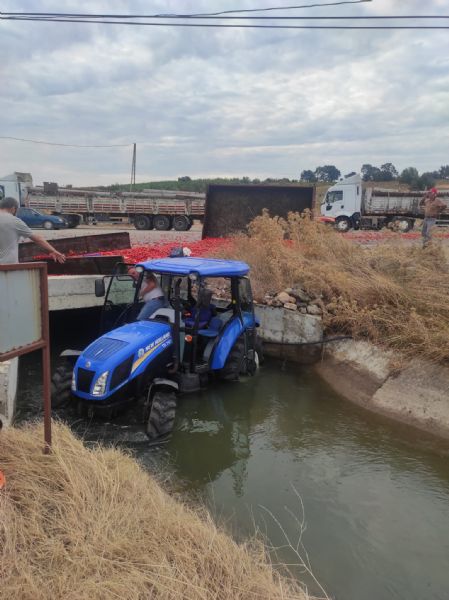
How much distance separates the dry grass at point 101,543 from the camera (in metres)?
2.52

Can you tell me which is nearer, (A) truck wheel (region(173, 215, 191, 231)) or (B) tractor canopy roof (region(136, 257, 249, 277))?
(B) tractor canopy roof (region(136, 257, 249, 277))

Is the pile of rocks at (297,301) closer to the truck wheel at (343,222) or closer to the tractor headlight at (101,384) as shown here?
the tractor headlight at (101,384)

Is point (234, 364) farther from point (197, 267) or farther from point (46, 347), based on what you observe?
point (46, 347)

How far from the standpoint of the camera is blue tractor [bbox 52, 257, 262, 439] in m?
5.36

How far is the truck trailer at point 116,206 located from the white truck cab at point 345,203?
7917 mm

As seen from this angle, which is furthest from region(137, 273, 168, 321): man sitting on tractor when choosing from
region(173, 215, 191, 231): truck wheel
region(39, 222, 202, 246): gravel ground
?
region(173, 215, 191, 231): truck wheel

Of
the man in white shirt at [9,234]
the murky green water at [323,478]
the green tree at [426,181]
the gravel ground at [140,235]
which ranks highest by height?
the green tree at [426,181]

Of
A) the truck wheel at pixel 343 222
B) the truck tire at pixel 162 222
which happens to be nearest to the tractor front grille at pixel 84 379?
the truck tire at pixel 162 222

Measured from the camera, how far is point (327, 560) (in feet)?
12.4

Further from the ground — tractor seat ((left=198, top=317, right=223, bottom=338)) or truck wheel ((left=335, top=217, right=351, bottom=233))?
truck wheel ((left=335, top=217, right=351, bottom=233))

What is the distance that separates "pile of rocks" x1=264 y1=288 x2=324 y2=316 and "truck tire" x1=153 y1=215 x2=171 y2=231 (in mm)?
20814

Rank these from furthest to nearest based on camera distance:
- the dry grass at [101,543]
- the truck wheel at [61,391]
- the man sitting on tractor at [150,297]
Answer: the man sitting on tractor at [150,297] → the truck wheel at [61,391] → the dry grass at [101,543]

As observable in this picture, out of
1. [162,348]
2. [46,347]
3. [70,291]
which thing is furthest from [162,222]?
[46,347]

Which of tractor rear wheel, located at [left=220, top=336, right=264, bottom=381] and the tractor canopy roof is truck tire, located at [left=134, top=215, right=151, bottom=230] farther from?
tractor rear wheel, located at [left=220, top=336, right=264, bottom=381]
